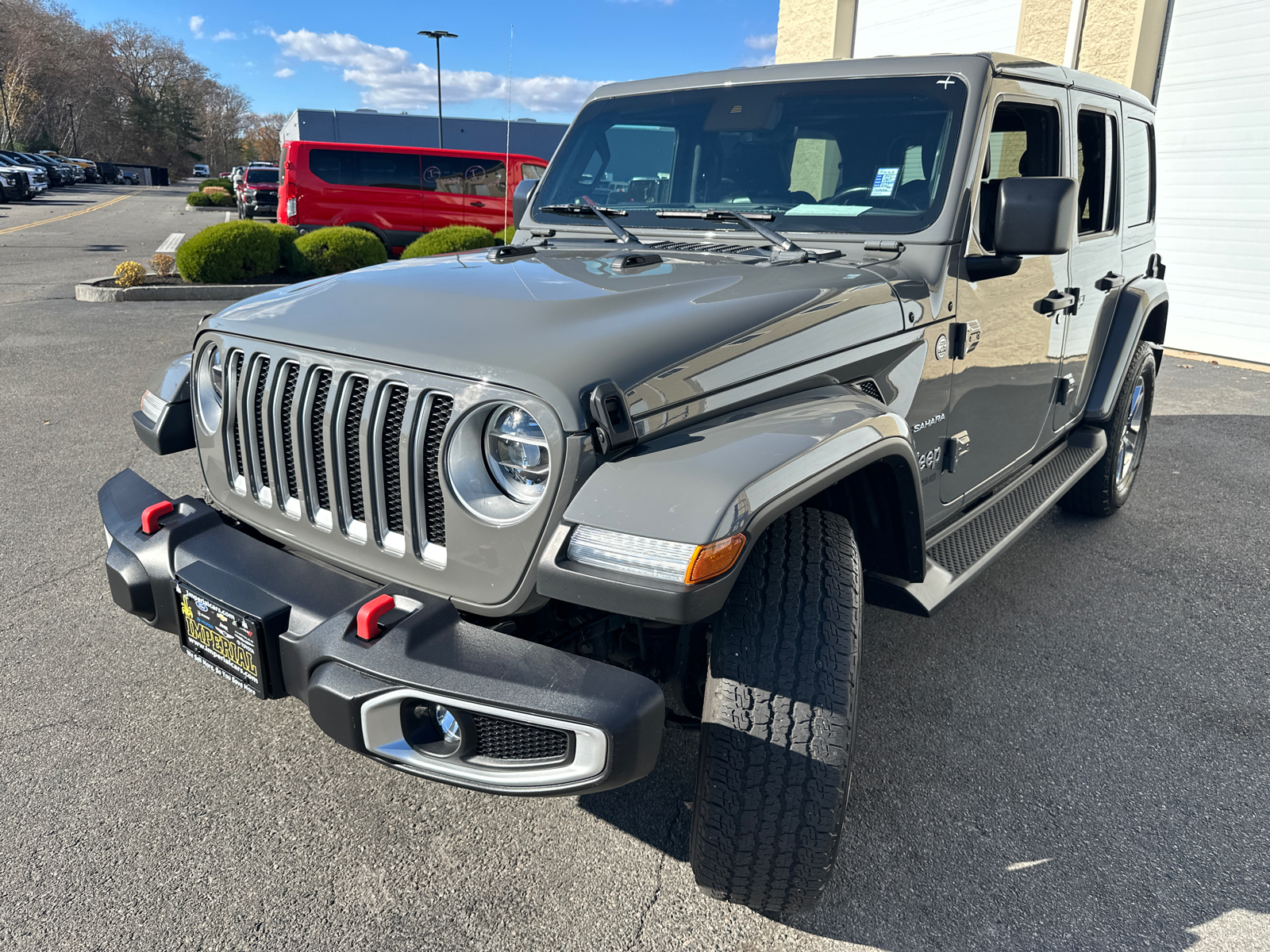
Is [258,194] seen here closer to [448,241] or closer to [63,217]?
[63,217]

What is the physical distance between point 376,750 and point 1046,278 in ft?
→ 9.20

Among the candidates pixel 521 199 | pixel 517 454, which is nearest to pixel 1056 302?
pixel 521 199

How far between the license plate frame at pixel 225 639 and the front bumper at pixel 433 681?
2cm

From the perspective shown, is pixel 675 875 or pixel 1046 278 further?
pixel 1046 278

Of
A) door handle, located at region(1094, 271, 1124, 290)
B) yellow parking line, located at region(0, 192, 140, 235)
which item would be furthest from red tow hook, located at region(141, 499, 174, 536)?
yellow parking line, located at region(0, 192, 140, 235)

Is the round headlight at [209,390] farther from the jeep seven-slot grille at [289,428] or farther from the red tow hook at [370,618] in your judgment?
the red tow hook at [370,618]

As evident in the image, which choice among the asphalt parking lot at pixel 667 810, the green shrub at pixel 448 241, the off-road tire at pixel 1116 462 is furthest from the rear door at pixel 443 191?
the off-road tire at pixel 1116 462

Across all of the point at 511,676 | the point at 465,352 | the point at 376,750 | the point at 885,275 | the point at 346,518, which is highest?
the point at 885,275

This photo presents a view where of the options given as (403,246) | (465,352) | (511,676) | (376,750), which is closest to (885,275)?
(465,352)

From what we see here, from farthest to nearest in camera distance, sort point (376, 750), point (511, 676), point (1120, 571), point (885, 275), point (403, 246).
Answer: point (403, 246), point (1120, 571), point (885, 275), point (376, 750), point (511, 676)

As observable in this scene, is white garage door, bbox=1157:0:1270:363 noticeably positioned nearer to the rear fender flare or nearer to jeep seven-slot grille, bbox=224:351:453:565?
the rear fender flare

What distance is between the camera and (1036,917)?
212 cm

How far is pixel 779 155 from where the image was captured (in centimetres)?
305

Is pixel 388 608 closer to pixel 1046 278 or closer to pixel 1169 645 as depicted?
pixel 1046 278
